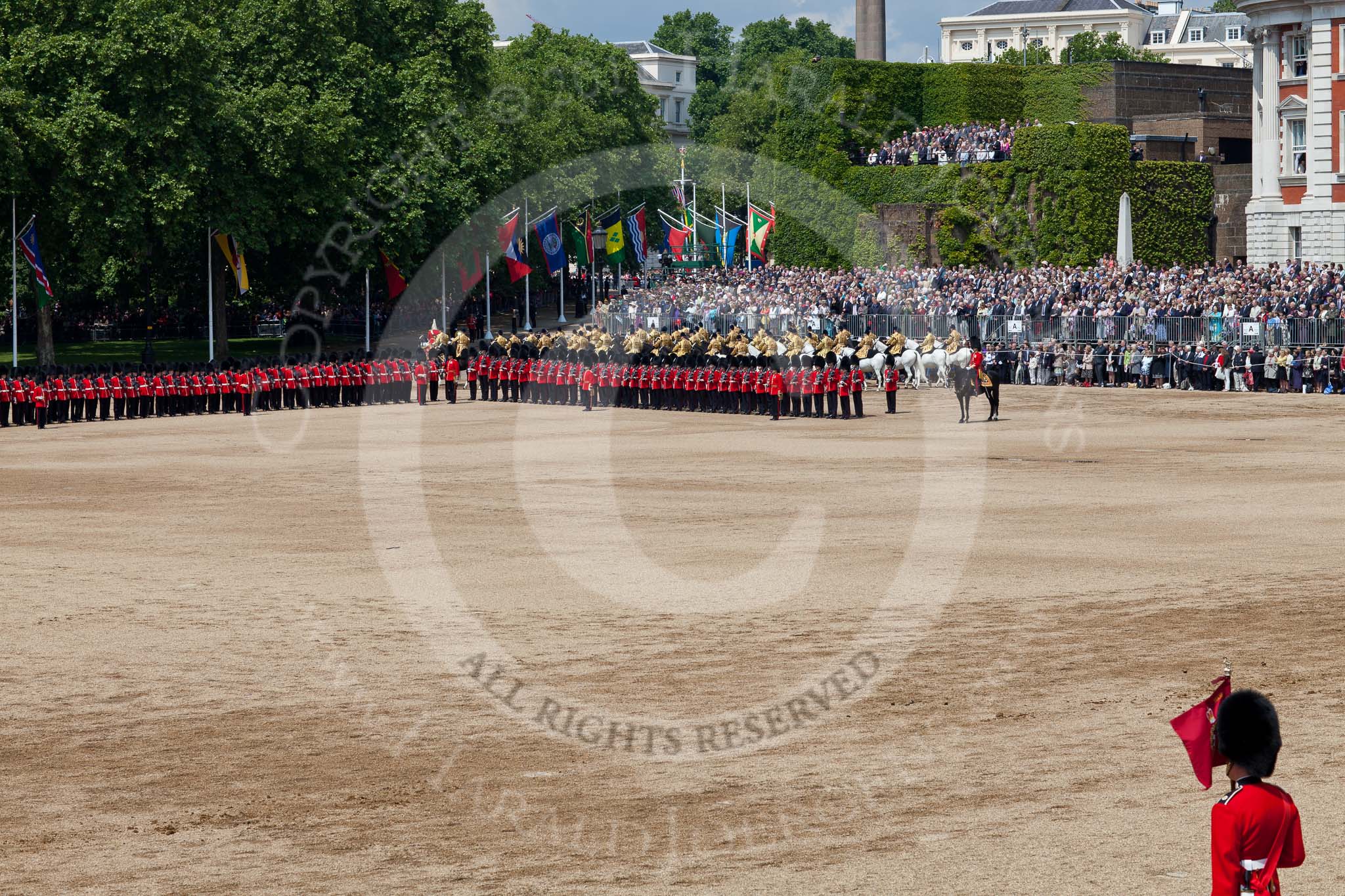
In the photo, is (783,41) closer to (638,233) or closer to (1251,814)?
(638,233)

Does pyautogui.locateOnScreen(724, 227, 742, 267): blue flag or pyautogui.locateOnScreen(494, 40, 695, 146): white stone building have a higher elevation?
pyautogui.locateOnScreen(494, 40, 695, 146): white stone building

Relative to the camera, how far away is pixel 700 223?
272 ft

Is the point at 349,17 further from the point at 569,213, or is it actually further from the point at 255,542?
the point at 255,542

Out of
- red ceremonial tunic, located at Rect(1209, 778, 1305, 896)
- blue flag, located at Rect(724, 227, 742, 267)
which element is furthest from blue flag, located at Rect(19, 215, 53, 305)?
red ceremonial tunic, located at Rect(1209, 778, 1305, 896)

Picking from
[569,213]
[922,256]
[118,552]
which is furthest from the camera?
[569,213]

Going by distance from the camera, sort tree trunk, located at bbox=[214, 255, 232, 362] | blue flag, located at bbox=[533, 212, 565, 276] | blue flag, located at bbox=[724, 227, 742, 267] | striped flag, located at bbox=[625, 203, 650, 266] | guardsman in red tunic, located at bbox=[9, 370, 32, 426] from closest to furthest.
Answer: guardsman in red tunic, located at bbox=[9, 370, 32, 426], tree trunk, located at bbox=[214, 255, 232, 362], blue flag, located at bbox=[533, 212, 565, 276], striped flag, located at bbox=[625, 203, 650, 266], blue flag, located at bbox=[724, 227, 742, 267]

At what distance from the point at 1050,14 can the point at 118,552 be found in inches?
5582

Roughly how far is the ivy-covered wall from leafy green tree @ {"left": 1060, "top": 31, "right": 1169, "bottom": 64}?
55.9 meters

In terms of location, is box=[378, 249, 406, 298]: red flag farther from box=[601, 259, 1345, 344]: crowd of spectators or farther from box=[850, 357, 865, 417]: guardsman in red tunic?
box=[850, 357, 865, 417]: guardsman in red tunic

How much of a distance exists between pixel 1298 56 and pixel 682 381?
2783 cm

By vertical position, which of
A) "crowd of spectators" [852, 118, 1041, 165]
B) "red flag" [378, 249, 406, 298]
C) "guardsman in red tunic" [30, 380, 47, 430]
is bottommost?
"guardsman in red tunic" [30, 380, 47, 430]

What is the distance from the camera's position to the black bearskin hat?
600cm

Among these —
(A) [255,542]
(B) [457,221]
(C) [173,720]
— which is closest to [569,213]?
(B) [457,221]

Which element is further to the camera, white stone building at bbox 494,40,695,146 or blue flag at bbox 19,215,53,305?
white stone building at bbox 494,40,695,146
